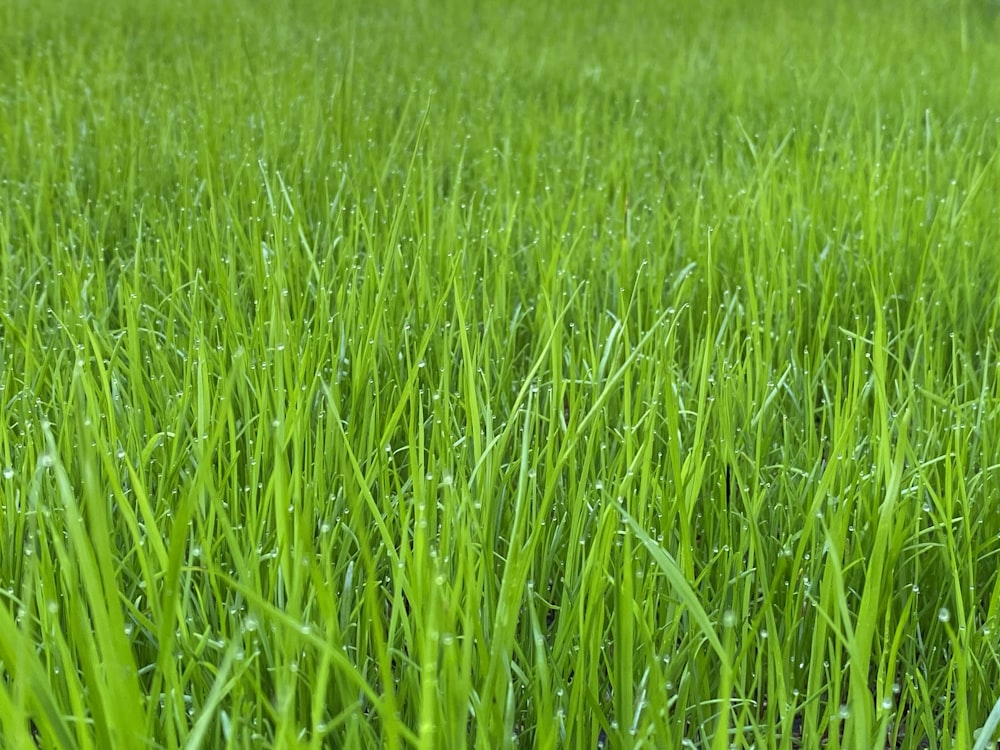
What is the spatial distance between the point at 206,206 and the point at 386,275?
37.3 inches

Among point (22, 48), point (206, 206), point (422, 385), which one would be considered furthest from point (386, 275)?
point (22, 48)

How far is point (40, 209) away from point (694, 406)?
1.46 metres

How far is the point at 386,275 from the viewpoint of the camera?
1301 millimetres

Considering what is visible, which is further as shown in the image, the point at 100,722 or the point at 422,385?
the point at 422,385

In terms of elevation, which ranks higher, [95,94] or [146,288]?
[95,94]

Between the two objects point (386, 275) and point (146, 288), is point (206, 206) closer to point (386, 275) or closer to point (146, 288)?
point (146, 288)

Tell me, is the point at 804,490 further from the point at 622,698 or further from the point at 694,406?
the point at 622,698

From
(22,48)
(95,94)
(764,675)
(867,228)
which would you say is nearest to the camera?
(764,675)

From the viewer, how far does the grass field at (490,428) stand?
783 millimetres

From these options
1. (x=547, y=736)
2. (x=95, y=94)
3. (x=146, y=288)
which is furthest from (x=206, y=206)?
(x=547, y=736)

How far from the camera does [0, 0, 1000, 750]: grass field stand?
78 centimetres

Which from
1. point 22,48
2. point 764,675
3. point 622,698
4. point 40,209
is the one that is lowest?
point 764,675

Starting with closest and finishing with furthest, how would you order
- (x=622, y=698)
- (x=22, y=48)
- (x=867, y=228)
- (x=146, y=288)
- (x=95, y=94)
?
(x=622, y=698) → (x=146, y=288) → (x=867, y=228) → (x=95, y=94) → (x=22, y=48)

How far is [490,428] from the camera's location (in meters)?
1.06
